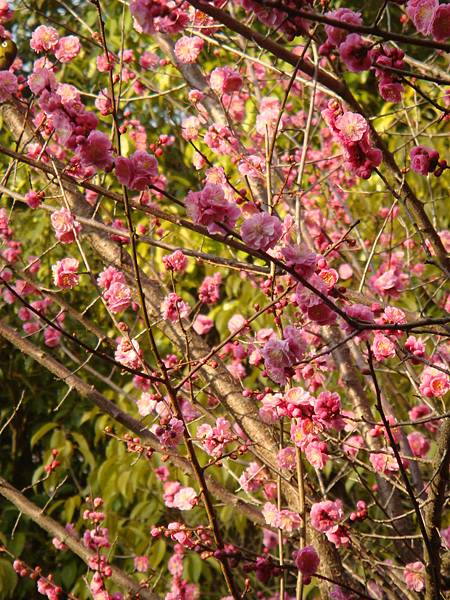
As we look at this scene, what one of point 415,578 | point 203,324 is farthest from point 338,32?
point 203,324

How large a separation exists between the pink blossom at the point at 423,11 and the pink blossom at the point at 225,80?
0.78m

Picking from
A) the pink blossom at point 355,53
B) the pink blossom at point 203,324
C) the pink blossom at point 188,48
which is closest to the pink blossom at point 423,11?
the pink blossom at point 355,53

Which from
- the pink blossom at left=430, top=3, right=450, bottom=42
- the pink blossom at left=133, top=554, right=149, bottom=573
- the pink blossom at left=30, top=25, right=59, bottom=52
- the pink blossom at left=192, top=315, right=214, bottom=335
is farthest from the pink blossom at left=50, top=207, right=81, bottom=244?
the pink blossom at left=133, top=554, right=149, bottom=573

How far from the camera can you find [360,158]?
132cm

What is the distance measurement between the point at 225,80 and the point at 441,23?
0.84 meters

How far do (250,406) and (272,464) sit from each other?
162mm

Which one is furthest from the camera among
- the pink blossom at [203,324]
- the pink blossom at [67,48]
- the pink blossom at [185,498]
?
the pink blossom at [203,324]

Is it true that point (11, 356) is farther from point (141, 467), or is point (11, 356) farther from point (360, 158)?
point (360, 158)

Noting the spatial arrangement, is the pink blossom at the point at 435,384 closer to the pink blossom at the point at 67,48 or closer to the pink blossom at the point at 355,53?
the pink blossom at the point at 355,53

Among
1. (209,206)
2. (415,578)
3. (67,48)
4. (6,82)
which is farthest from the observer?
(67,48)

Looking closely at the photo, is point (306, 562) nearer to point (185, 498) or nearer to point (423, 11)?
point (185, 498)

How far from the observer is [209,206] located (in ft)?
3.62

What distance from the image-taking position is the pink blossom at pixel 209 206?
1.09 metres

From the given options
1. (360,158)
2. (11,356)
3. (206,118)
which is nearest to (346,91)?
(360,158)
